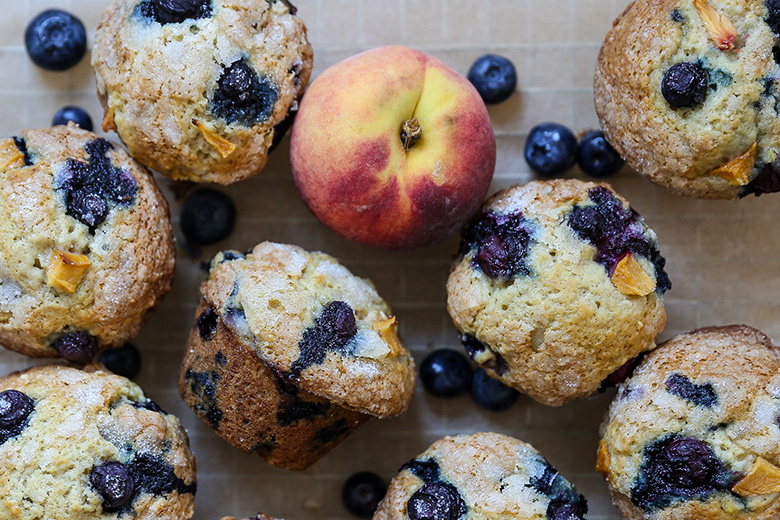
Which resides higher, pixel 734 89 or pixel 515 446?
pixel 734 89

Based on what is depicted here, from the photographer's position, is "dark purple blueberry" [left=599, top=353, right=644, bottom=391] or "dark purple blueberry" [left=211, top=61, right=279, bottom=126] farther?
"dark purple blueberry" [left=599, top=353, right=644, bottom=391]

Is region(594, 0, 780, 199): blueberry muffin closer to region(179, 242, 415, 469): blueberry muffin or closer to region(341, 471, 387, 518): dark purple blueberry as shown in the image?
region(179, 242, 415, 469): blueberry muffin

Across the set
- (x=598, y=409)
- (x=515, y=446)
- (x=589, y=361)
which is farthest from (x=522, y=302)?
(x=598, y=409)

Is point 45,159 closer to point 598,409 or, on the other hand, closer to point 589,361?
point 589,361

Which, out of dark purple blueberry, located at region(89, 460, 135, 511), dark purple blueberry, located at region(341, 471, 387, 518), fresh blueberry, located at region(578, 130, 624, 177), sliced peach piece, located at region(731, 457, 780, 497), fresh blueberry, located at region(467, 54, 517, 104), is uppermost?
fresh blueberry, located at region(467, 54, 517, 104)

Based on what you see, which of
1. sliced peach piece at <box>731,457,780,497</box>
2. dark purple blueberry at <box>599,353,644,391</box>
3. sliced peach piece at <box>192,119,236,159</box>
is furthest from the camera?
dark purple blueberry at <box>599,353,644,391</box>

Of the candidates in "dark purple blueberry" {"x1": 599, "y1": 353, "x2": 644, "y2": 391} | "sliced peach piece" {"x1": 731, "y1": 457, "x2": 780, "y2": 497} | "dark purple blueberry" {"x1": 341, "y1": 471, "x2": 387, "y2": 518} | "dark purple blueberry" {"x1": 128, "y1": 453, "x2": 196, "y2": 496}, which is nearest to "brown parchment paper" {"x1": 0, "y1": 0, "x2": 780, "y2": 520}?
"dark purple blueberry" {"x1": 341, "y1": 471, "x2": 387, "y2": 518}

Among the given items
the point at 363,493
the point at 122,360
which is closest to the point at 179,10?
the point at 122,360

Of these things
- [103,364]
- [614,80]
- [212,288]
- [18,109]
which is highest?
[614,80]

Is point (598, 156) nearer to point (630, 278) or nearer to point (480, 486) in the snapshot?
point (630, 278)
